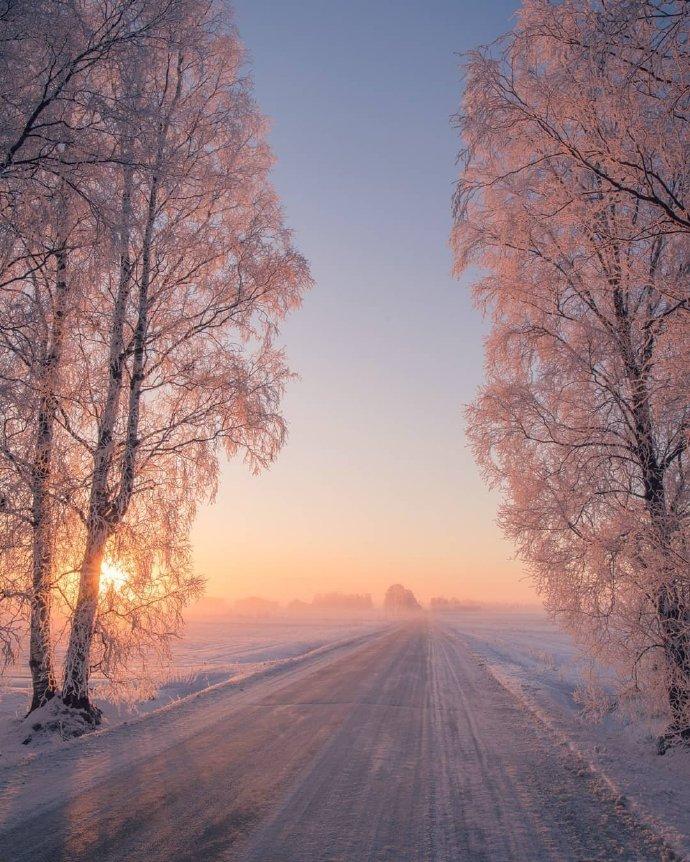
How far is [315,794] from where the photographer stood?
4.69 m

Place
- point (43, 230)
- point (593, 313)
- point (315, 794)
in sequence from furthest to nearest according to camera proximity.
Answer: point (593, 313) → point (43, 230) → point (315, 794)

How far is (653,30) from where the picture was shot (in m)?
4.43

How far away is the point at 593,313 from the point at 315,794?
6821mm

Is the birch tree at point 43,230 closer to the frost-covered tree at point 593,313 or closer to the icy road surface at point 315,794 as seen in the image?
the icy road surface at point 315,794

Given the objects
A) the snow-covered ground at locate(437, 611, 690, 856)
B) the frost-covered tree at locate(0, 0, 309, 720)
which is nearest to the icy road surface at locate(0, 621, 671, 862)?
the snow-covered ground at locate(437, 611, 690, 856)

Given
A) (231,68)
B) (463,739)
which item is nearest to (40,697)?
(463,739)

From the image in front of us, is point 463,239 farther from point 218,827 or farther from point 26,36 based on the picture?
point 218,827

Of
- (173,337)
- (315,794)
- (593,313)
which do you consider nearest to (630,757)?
(315,794)

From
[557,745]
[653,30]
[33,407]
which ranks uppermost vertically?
[653,30]

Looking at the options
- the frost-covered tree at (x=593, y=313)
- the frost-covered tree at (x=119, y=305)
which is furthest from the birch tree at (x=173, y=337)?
the frost-covered tree at (x=593, y=313)

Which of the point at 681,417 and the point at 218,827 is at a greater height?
the point at 681,417

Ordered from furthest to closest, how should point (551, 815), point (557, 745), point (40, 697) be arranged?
point (40, 697) → point (557, 745) → point (551, 815)

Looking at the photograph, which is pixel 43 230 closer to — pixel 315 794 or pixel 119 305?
pixel 119 305

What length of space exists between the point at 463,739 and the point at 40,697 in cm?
611
